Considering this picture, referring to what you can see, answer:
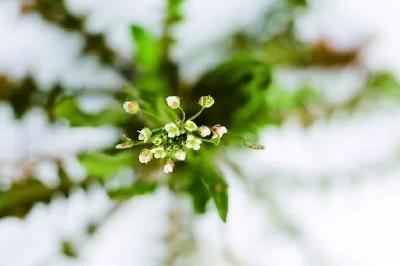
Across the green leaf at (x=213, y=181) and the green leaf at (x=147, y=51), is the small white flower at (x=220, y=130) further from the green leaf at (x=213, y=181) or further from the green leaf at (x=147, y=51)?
the green leaf at (x=147, y=51)

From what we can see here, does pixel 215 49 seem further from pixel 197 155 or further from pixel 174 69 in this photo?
pixel 197 155

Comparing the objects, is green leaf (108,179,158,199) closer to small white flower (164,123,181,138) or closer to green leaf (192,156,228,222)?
green leaf (192,156,228,222)

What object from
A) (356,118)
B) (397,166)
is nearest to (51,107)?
(356,118)

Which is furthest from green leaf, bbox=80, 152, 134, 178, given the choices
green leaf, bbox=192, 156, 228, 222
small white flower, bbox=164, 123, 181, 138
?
small white flower, bbox=164, 123, 181, 138

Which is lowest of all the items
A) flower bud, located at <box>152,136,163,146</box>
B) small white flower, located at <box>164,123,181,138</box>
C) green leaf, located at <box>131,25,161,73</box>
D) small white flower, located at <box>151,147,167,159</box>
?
small white flower, located at <box>151,147,167,159</box>

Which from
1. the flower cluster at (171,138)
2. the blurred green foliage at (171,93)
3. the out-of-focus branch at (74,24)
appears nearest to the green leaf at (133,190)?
the blurred green foliage at (171,93)

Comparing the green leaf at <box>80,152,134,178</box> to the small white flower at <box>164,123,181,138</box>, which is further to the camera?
the green leaf at <box>80,152,134,178</box>

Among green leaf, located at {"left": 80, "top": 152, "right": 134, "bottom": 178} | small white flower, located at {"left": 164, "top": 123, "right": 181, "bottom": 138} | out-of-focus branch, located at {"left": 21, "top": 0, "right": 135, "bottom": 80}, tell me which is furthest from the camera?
out-of-focus branch, located at {"left": 21, "top": 0, "right": 135, "bottom": 80}

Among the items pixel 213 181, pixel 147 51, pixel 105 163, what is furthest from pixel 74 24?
pixel 213 181
